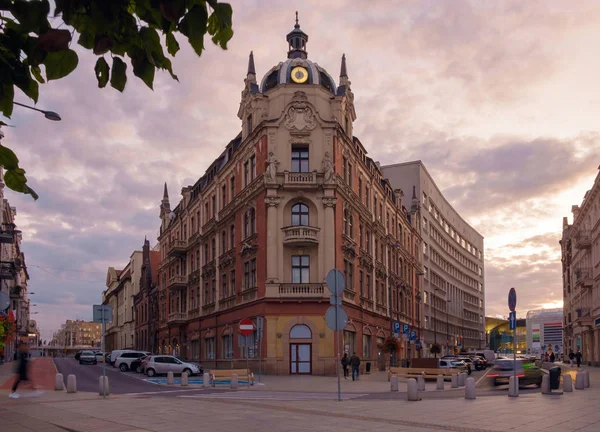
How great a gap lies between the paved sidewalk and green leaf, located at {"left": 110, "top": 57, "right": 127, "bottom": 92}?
392 inches

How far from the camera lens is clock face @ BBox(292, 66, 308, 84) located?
4662cm

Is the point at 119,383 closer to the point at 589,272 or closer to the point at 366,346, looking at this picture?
the point at 366,346

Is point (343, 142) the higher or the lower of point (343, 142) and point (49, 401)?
the higher

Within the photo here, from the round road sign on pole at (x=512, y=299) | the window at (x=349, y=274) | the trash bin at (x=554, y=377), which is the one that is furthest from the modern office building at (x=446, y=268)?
the round road sign on pole at (x=512, y=299)

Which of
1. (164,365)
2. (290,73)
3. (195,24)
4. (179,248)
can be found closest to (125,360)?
(164,365)

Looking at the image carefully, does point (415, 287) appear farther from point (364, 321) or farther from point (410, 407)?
point (410, 407)

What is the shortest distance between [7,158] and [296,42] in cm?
4975

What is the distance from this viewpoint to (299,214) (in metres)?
45.6

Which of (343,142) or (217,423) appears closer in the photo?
(217,423)

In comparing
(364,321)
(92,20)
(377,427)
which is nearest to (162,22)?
(92,20)

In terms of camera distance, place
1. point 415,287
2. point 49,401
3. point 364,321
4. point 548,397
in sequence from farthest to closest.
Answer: point 415,287 < point 364,321 < point 548,397 < point 49,401

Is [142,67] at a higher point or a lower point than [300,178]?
lower

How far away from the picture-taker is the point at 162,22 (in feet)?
13.8

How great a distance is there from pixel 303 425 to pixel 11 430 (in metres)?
5.61
